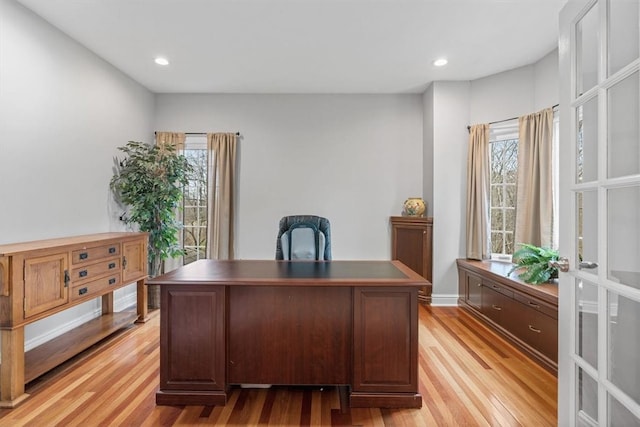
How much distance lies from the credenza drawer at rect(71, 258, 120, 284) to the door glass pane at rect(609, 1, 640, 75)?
11.2 feet

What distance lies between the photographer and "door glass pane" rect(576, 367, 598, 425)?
120 centimetres

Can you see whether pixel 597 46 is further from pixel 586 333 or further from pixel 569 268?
pixel 586 333

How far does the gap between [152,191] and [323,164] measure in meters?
2.23

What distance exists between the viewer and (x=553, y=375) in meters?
2.41

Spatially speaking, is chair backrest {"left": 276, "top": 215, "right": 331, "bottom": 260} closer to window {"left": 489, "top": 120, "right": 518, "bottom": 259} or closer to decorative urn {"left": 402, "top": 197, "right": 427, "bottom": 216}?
decorative urn {"left": 402, "top": 197, "right": 427, "bottom": 216}

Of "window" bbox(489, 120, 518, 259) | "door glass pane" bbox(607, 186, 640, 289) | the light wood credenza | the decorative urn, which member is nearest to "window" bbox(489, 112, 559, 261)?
"window" bbox(489, 120, 518, 259)

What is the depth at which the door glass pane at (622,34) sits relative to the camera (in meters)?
1.04

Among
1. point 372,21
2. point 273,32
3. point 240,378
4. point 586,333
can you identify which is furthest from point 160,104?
point 586,333

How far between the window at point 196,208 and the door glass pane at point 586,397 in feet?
13.9

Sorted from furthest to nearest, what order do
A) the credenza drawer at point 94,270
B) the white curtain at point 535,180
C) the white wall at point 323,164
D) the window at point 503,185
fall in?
the white wall at point 323,164 < the window at point 503,185 < the white curtain at point 535,180 < the credenza drawer at point 94,270

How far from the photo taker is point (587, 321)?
1.25m

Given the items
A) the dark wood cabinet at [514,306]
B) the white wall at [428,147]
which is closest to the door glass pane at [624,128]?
the dark wood cabinet at [514,306]

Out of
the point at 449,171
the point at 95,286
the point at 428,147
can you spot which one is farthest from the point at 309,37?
the point at 95,286

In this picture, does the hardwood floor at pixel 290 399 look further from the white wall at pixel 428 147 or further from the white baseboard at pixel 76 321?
the white wall at pixel 428 147
